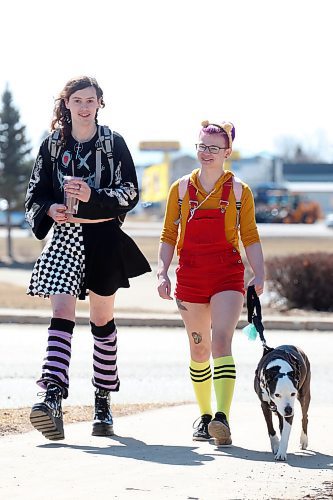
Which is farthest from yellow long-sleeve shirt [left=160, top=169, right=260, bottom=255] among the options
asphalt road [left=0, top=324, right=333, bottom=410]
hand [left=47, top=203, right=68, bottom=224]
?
asphalt road [left=0, top=324, right=333, bottom=410]

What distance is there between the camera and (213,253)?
25.6 feet

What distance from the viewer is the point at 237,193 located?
787 centimetres

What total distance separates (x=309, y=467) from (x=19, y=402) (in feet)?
12.5

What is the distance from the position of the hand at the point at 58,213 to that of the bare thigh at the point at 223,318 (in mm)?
998

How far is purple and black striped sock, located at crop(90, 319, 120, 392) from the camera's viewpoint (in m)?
8.11

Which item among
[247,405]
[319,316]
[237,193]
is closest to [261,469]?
[237,193]

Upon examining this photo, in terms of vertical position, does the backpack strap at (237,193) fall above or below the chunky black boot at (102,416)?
above

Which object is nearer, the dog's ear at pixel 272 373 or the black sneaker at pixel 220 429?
the dog's ear at pixel 272 373

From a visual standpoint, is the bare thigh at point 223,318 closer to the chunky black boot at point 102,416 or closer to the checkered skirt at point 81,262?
the checkered skirt at point 81,262

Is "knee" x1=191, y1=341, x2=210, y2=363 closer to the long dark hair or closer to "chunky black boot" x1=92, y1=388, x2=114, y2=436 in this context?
→ "chunky black boot" x1=92, y1=388, x2=114, y2=436

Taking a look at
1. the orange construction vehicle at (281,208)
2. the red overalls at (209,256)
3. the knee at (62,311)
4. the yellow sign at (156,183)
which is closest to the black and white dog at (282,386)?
the red overalls at (209,256)

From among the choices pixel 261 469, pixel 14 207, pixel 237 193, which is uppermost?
pixel 237 193

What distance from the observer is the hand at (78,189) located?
25.0ft

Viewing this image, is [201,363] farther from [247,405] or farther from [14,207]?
[14,207]
